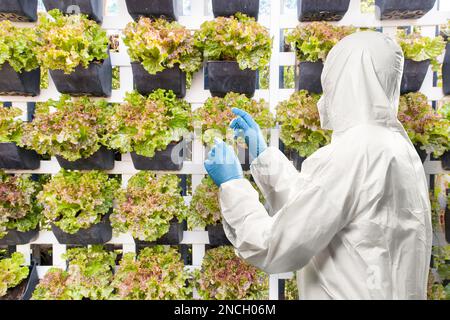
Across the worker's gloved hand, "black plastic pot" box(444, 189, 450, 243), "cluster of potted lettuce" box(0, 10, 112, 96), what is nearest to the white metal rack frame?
"cluster of potted lettuce" box(0, 10, 112, 96)

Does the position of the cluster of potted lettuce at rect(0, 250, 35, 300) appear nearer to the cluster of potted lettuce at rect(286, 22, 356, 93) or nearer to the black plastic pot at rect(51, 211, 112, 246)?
the black plastic pot at rect(51, 211, 112, 246)

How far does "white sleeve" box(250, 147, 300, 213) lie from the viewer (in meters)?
1.35

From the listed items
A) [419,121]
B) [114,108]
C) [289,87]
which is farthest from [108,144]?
[419,121]

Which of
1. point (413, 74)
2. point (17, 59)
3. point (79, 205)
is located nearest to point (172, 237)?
point (79, 205)

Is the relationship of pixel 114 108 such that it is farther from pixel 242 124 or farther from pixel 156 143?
pixel 242 124

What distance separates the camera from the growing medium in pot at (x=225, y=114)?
1.79 metres

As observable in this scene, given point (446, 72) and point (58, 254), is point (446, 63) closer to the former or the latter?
point (446, 72)

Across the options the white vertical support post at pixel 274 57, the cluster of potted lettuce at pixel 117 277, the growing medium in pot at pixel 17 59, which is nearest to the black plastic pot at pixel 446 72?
the white vertical support post at pixel 274 57

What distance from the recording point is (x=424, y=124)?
Result: 180 cm

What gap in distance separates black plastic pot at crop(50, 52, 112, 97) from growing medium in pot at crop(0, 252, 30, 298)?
0.99m

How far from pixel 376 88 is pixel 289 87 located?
107 cm

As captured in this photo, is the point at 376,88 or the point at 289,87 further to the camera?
the point at 289,87

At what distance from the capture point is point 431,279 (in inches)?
74.2

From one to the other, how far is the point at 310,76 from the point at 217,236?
0.98 metres
